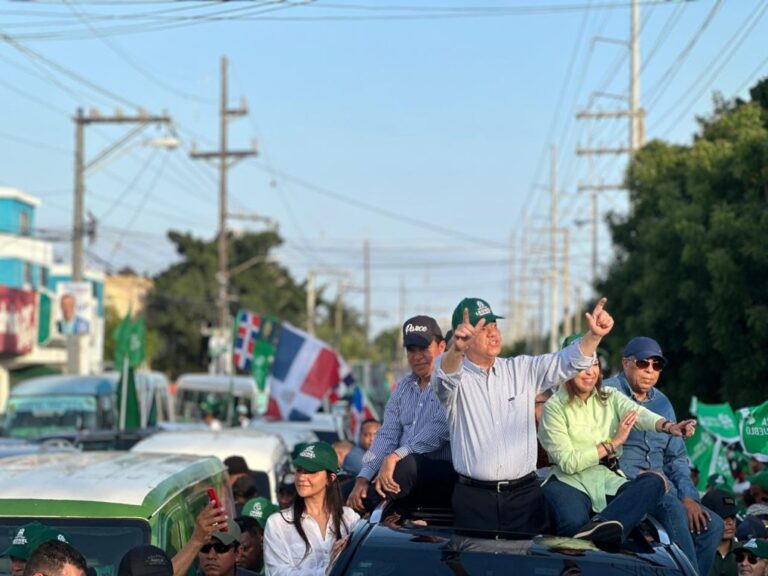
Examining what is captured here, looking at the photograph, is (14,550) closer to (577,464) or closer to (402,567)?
(402,567)

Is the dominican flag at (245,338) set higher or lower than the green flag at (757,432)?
higher

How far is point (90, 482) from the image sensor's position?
6.94 metres

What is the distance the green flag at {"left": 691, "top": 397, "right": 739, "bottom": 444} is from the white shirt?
31.1ft

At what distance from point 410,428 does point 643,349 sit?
4.13 feet

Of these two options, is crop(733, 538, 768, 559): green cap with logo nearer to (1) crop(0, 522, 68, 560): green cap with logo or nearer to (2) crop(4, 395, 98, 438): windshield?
(1) crop(0, 522, 68, 560): green cap with logo

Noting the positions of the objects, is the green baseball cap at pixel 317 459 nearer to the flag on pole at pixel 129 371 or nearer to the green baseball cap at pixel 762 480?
the green baseball cap at pixel 762 480

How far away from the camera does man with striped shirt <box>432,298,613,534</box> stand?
18.7 ft

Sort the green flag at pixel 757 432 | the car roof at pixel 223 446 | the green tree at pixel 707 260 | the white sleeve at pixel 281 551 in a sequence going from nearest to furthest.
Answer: the white sleeve at pixel 281 551 → the green flag at pixel 757 432 → the car roof at pixel 223 446 → the green tree at pixel 707 260

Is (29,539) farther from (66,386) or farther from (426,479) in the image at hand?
(66,386)

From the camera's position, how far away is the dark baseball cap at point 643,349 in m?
7.06

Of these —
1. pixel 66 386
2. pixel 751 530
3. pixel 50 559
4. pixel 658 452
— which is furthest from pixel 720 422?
pixel 66 386

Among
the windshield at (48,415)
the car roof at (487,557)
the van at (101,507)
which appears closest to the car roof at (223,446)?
the van at (101,507)

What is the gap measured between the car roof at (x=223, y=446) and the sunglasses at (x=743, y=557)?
5597 mm

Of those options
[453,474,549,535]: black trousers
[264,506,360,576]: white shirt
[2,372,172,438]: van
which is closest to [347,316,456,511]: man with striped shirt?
[264,506,360,576]: white shirt
